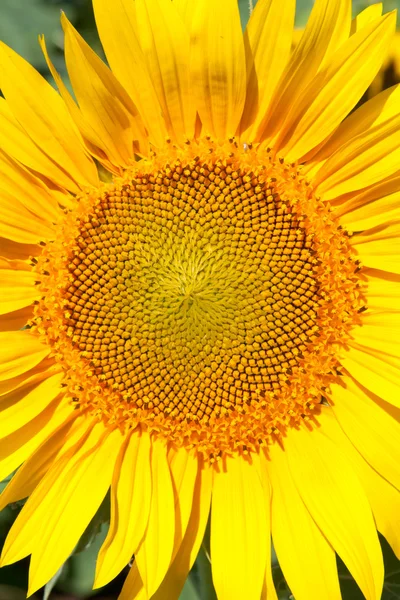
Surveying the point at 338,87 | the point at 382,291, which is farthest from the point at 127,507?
the point at 338,87

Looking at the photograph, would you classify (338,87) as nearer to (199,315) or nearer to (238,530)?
(199,315)

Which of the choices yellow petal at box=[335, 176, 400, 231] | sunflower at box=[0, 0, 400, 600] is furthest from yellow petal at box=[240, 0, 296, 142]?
yellow petal at box=[335, 176, 400, 231]

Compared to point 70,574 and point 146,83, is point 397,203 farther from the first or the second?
point 70,574

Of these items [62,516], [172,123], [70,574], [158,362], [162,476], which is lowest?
[70,574]

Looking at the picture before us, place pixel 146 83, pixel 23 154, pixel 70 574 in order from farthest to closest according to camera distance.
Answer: pixel 70 574 < pixel 23 154 < pixel 146 83

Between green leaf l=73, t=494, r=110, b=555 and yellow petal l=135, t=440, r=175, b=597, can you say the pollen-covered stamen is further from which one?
green leaf l=73, t=494, r=110, b=555

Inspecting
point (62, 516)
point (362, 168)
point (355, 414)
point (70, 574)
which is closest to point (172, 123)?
point (362, 168)
